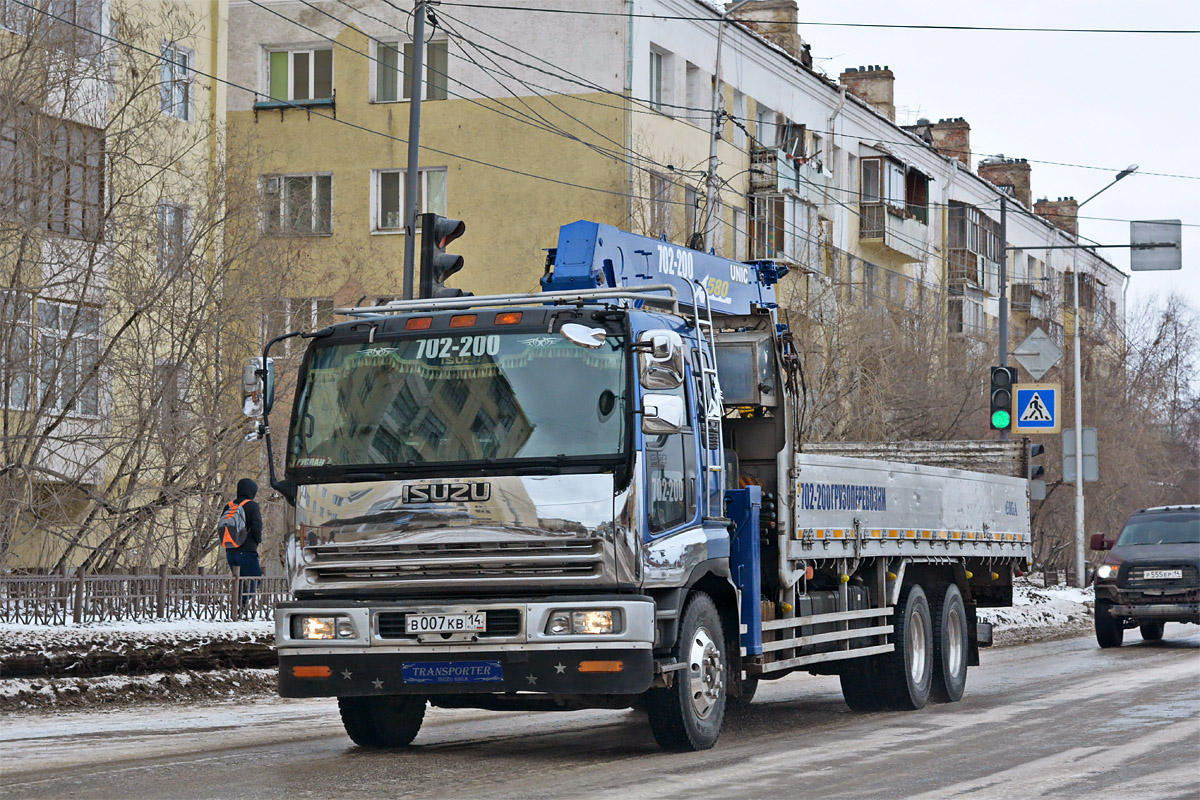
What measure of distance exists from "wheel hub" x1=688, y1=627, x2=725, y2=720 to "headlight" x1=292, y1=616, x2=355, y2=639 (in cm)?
204

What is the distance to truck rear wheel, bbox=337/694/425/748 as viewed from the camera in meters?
11.5

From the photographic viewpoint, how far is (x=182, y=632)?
56.3 ft

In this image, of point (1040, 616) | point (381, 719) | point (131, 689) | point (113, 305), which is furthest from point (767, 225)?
point (381, 719)

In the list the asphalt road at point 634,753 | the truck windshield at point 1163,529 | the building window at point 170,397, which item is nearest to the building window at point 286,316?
the building window at point 170,397

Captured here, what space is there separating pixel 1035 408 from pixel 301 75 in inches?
714

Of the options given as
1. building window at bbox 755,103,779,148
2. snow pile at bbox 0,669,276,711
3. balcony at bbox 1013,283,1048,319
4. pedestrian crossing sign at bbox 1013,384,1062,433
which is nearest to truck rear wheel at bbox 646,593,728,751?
snow pile at bbox 0,669,276,711

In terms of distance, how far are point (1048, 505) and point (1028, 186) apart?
3104 centimetres

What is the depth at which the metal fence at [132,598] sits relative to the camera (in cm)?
1672

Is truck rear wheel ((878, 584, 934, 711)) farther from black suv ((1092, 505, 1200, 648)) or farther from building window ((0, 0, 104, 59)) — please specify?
building window ((0, 0, 104, 59))

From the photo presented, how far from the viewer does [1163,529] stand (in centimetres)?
2469

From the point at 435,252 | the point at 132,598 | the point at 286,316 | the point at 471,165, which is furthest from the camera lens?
the point at 471,165

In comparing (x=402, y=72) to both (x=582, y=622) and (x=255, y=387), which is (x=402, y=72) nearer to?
(x=255, y=387)

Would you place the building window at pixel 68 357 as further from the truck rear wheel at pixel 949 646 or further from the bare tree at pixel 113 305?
the truck rear wheel at pixel 949 646

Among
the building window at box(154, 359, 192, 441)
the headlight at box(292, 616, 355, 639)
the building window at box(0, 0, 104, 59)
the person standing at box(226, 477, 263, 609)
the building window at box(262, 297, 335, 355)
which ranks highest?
the building window at box(0, 0, 104, 59)
